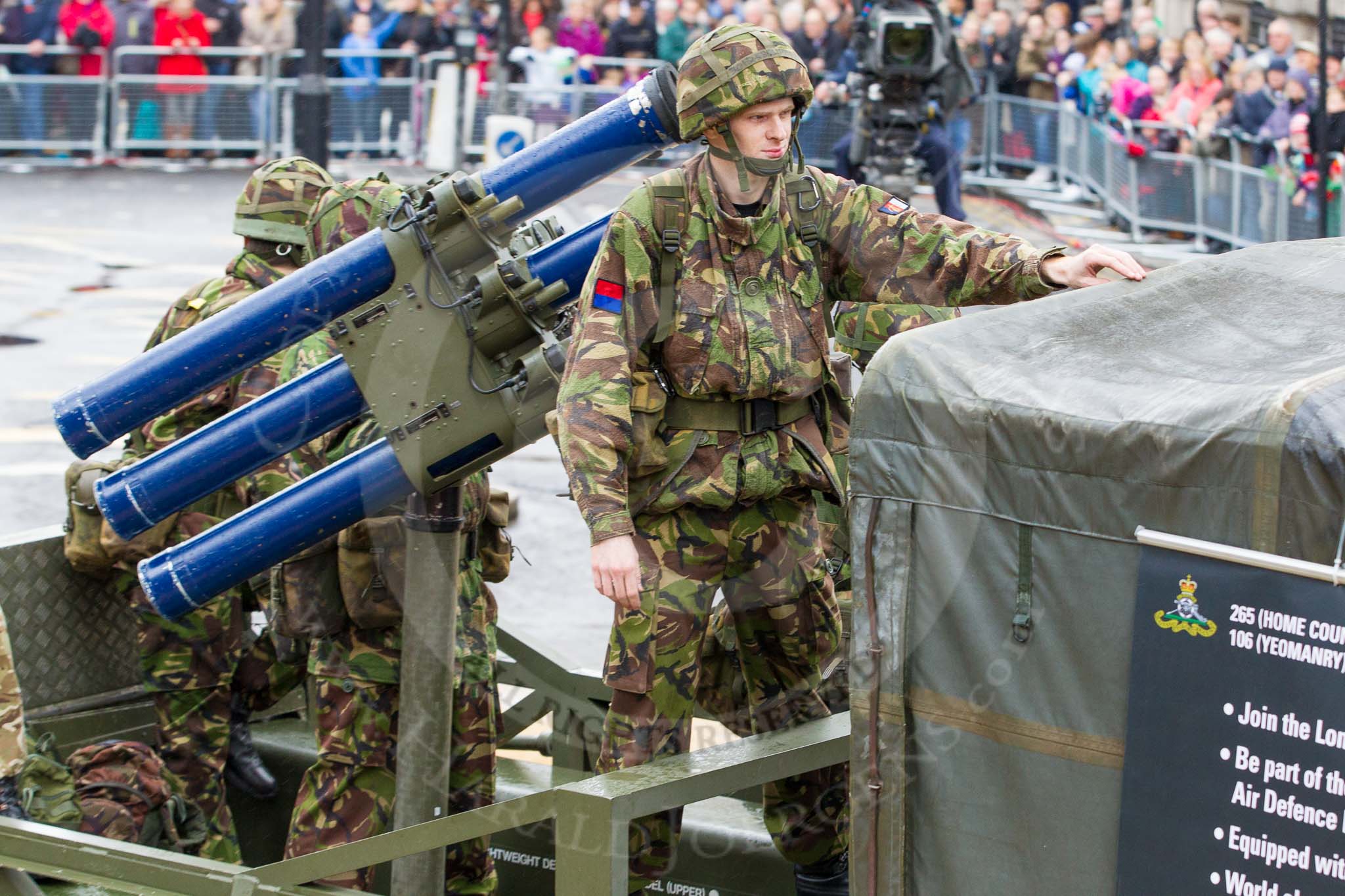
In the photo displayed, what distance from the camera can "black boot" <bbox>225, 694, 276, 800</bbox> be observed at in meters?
5.55

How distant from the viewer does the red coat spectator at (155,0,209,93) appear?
17.7 metres

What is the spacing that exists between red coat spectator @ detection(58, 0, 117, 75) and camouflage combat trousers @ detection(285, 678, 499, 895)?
14.6 meters

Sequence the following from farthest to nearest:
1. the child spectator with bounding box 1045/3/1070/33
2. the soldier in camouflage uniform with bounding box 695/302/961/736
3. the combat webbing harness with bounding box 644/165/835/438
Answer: the child spectator with bounding box 1045/3/1070/33
the soldier in camouflage uniform with bounding box 695/302/961/736
the combat webbing harness with bounding box 644/165/835/438

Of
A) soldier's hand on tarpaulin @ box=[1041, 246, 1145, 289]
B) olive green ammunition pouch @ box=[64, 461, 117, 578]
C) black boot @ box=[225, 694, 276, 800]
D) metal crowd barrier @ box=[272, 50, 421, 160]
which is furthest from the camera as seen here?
metal crowd barrier @ box=[272, 50, 421, 160]

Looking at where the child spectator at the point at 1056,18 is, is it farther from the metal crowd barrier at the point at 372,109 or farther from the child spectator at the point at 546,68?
the metal crowd barrier at the point at 372,109

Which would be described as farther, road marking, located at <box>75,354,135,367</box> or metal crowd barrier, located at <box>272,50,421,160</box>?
metal crowd barrier, located at <box>272,50,421,160</box>

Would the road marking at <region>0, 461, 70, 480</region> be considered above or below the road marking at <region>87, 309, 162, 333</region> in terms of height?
below

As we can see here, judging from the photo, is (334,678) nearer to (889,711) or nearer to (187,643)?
(187,643)

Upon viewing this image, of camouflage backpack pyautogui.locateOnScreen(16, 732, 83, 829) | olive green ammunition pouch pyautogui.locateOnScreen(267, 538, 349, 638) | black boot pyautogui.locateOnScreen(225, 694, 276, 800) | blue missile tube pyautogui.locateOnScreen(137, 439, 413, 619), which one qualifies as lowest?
black boot pyautogui.locateOnScreen(225, 694, 276, 800)

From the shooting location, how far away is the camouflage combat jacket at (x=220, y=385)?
Answer: 17.0ft

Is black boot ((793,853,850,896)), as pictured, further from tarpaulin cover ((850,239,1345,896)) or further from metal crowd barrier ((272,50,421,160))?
metal crowd barrier ((272,50,421,160))

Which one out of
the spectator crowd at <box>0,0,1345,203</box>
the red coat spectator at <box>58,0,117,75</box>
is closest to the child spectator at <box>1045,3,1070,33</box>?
the spectator crowd at <box>0,0,1345,203</box>

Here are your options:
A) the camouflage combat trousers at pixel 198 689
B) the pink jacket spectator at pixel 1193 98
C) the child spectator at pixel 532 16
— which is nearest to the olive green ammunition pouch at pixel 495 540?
the camouflage combat trousers at pixel 198 689

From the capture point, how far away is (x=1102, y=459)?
2.64 m
